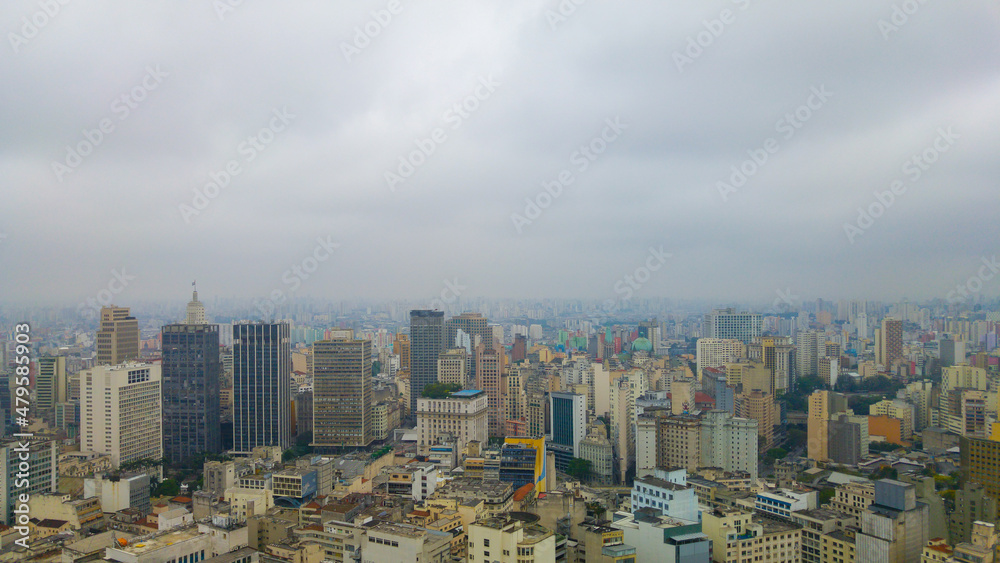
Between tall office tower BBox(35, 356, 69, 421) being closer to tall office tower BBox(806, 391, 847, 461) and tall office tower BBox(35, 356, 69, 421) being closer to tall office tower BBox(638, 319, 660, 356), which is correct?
tall office tower BBox(806, 391, 847, 461)

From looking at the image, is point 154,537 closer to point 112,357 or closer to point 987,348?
point 112,357

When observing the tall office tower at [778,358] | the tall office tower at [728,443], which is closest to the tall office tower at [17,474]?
the tall office tower at [728,443]

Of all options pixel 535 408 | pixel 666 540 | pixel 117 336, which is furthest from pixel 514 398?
pixel 666 540

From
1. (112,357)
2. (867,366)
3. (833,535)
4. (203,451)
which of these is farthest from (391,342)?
(833,535)

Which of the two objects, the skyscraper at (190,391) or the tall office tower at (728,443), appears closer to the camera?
the tall office tower at (728,443)

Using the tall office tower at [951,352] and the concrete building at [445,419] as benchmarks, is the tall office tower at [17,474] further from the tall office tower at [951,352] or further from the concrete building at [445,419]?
the tall office tower at [951,352]
